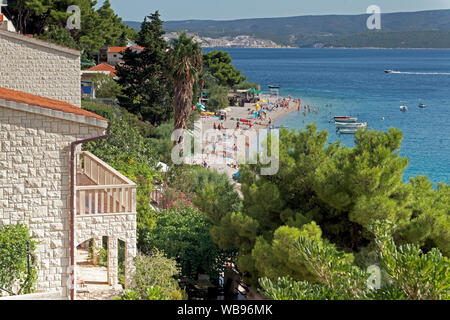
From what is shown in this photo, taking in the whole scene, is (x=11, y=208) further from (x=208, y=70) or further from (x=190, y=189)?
(x=208, y=70)

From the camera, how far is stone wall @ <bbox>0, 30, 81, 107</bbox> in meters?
19.4

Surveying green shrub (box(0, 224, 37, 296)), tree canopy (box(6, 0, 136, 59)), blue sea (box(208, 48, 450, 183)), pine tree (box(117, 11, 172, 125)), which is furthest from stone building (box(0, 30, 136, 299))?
tree canopy (box(6, 0, 136, 59))

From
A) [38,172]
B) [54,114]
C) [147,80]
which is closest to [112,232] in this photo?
[38,172]

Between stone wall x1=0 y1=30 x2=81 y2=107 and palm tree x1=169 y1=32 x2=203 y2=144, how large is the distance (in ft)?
46.5

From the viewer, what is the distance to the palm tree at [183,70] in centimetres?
3469

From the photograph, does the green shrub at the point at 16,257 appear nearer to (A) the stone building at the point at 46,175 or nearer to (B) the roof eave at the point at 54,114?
(A) the stone building at the point at 46,175

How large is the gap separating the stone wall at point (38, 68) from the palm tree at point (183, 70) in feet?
46.5

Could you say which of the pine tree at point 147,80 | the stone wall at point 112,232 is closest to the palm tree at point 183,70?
the pine tree at point 147,80

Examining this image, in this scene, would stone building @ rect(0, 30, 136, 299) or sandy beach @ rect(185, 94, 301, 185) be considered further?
sandy beach @ rect(185, 94, 301, 185)

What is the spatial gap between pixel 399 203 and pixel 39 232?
7663 millimetres

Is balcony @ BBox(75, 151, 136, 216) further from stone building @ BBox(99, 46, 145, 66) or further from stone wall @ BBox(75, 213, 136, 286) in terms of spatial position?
stone building @ BBox(99, 46, 145, 66)

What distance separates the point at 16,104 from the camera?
10719 mm

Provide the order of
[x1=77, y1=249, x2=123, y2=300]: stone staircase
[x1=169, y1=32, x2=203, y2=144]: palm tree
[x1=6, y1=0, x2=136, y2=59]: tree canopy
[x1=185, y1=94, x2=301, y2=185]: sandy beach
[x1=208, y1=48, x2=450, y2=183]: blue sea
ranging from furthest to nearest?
[x1=208, y1=48, x2=450, y2=183]: blue sea, [x1=6, y1=0, x2=136, y2=59]: tree canopy, [x1=185, y1=94, x2=301, y2=185]: sandy beach, [x1=169, y1=32, x2=203, y2=144]: palm tree, [x1=77, y1=249, x2=123, y2=300]: stone staircase

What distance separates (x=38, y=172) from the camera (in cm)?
1109
